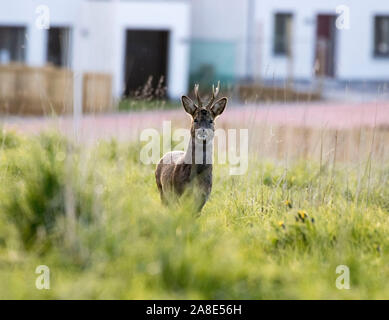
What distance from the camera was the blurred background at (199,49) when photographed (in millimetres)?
22500

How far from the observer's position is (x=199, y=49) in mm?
29250

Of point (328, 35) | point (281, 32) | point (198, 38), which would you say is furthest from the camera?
point (328, 35)

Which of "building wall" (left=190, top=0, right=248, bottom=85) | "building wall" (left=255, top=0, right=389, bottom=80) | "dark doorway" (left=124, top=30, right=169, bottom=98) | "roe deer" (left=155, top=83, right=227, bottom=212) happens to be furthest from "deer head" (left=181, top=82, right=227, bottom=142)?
"building wall" (left=255, top=0, right=389, bottom=80)

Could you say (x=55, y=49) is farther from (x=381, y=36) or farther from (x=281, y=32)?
(x=381, y=36)

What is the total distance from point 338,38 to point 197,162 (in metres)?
27.0

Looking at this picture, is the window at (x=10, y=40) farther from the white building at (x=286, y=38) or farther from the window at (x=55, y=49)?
the white building at (x=286, y=38)

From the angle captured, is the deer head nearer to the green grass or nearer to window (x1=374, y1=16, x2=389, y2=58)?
the green grass

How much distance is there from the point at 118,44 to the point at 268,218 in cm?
2072

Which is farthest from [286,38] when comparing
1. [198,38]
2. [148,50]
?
[148,50]

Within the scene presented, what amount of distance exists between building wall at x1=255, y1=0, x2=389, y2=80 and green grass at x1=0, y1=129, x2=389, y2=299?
25.0m

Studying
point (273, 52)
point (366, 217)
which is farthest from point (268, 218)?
point (273, 52)

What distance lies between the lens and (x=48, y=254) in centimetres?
514

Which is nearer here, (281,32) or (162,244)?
(162,244)
